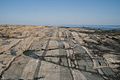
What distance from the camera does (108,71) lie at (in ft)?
26.5

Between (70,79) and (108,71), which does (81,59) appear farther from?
(70,79)

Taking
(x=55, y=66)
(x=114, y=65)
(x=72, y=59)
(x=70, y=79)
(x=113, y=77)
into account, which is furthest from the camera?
(x=72, y=59)

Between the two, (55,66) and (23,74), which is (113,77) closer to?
(55,66)

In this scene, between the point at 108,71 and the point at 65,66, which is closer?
the point at 108,71

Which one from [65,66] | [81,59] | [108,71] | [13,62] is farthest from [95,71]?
[13,62]

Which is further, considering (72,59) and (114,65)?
(72,59)

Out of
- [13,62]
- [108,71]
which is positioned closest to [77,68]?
[108,71]

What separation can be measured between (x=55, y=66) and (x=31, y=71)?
1323 mm

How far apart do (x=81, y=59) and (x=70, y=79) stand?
10.8ft

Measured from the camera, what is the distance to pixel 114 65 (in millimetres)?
9203

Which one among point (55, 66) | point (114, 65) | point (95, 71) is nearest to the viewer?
point (95, 71)

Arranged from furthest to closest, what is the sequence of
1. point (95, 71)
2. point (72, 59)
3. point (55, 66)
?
point (72, 59) → point (55, 66) → point (95, 71)

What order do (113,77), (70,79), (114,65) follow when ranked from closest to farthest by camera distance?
(70,79) → (113,77) → (114,65)

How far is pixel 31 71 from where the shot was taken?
302 inches
